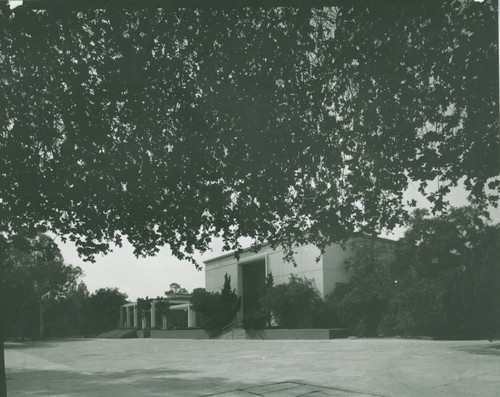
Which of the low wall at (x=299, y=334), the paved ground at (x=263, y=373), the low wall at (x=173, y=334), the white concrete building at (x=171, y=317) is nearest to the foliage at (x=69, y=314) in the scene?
the paved ground at (x=263, y=373)

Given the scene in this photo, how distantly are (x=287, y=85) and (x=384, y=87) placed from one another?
47.7 inches

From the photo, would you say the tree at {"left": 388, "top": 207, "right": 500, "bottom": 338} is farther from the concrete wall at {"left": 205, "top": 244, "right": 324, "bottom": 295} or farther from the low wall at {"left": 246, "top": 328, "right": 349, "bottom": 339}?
the concrete wall at {"left": 205, "top": 244, "right": 324, "bottom": 295}

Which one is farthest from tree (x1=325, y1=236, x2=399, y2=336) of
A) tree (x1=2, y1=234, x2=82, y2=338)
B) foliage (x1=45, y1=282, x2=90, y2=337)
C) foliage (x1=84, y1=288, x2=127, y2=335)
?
tree (x1=2, y1=234, x2=82, y2=338)

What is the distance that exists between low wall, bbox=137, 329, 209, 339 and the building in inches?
73.6

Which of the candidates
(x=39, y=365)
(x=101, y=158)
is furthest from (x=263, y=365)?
(x=101, y=158)

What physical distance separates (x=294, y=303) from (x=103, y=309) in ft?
33.2

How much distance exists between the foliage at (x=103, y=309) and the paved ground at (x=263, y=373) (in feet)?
4.14

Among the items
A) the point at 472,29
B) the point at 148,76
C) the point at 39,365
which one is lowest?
the point at 39,365

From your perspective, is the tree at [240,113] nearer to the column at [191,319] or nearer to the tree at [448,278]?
the column at [191,319]

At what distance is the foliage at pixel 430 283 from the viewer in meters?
18.7

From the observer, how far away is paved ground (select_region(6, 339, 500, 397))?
9.81 meters

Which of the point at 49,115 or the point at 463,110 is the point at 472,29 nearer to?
the point at 463,110

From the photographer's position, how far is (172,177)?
703 centimetres

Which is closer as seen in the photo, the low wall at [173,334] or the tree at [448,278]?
the tree at [448,278]
